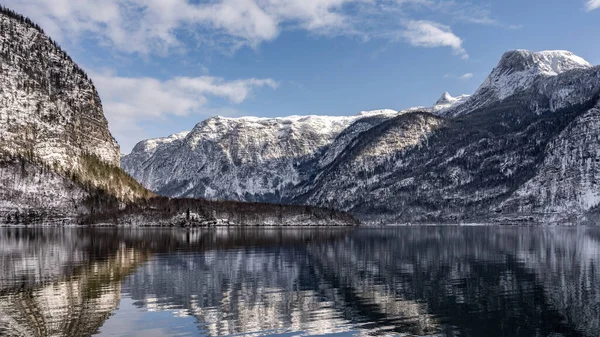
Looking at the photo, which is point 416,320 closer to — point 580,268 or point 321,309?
point 321,309

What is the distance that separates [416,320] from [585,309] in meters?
17.0

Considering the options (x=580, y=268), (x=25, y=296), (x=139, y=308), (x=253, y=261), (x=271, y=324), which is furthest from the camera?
(x=253, y=261)

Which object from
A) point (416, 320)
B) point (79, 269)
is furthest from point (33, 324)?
point (79, 269)

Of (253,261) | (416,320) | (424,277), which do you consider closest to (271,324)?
(416,320)

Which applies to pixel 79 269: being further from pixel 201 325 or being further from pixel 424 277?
pixel 424 277

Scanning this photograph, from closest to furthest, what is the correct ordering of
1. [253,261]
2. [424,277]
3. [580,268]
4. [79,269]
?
1. [424,277]
2. [79,269]
3. [580,268]
4. [253,261]

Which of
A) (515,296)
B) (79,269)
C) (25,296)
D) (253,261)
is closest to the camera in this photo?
(25,296)

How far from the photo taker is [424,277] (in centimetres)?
7231

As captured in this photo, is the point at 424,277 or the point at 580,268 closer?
the point at 424,277

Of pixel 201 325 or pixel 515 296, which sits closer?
pixel 201 325

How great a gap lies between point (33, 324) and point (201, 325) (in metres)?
12.5

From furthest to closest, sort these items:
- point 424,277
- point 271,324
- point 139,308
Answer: point 424,277 < point 139,308 < point 271,324

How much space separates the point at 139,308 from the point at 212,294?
10488 mm

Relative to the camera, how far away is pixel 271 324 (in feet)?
142
